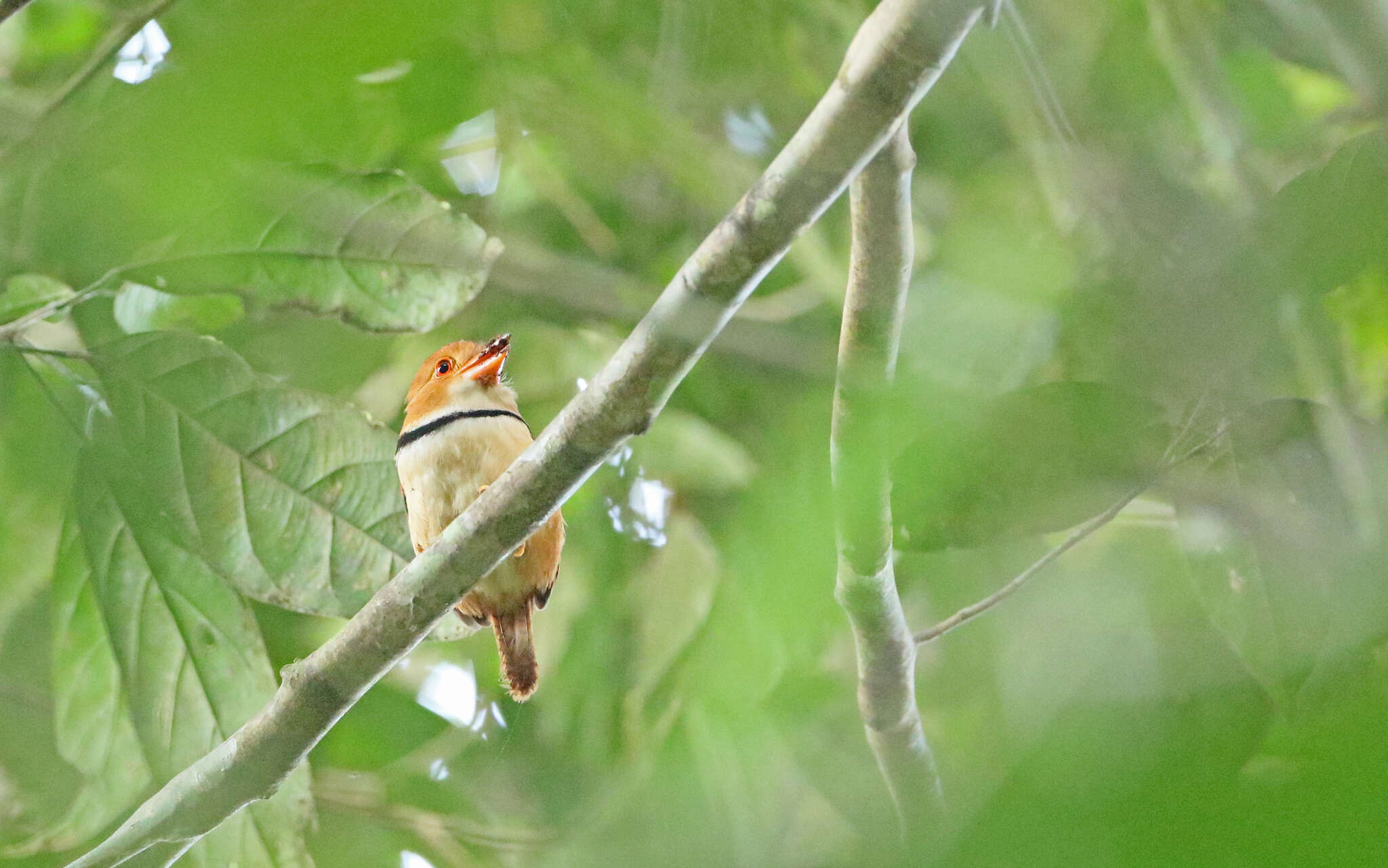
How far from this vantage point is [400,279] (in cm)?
175

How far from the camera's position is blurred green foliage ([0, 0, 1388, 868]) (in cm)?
49

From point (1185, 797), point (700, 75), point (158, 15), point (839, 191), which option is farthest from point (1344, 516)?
point (158, 15)

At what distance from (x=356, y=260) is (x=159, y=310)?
0.28 metres

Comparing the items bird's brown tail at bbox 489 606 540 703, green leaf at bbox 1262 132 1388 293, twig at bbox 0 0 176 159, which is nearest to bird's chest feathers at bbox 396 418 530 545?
bird's brown tail at bbox 489 606 540 703

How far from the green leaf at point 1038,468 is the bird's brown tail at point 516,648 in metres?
1.09

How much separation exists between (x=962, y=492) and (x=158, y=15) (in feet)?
2.56

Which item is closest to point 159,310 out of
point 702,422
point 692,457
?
point 692,457

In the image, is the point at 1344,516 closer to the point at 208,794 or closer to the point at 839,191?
the point at 839,191

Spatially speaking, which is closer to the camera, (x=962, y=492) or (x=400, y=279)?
(x=962, y=492)

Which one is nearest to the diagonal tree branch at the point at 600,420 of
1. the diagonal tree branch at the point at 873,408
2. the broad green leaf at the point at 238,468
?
the diagonal tree branch at the point at 873,408

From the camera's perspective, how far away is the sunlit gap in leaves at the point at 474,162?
7.77ft

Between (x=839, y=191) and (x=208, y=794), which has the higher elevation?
(x=839, y=191)

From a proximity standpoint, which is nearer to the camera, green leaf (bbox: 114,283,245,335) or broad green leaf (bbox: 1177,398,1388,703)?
broad green leaf (bbox: 1177,398,1388,703)

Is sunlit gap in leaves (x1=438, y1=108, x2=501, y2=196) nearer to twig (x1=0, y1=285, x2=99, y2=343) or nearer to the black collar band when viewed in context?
the black collar band
